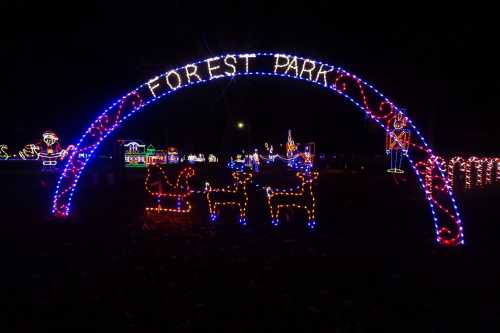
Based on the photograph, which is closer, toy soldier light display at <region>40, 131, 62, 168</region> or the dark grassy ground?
the dark grassy ground

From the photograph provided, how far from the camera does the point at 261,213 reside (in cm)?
961

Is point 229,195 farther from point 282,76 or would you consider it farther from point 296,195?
point 282,76

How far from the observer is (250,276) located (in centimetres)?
497

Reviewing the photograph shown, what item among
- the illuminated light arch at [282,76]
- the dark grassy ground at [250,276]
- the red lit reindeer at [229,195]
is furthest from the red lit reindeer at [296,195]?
the illuminated light arch at [282,76]

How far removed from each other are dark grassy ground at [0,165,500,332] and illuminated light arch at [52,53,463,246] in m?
0.60

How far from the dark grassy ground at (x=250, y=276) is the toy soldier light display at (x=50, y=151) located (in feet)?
75.5

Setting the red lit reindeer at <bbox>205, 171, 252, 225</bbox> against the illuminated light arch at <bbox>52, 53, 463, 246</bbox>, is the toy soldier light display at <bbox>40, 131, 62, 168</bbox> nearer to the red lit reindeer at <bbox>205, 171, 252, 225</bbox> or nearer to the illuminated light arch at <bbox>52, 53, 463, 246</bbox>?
the illuminated light arch at <bbox>52, 53, 463, 246</bbox>

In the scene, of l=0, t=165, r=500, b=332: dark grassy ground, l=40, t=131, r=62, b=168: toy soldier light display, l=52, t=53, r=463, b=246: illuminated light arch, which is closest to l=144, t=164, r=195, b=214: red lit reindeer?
l=0, t=165, r=500, b=332: dark grassy ground

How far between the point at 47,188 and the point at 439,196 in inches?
638

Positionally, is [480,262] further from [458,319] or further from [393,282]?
[458,319]

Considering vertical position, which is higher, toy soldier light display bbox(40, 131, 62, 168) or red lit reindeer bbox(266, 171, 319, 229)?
toy soldier light display bbox(40, 131, 62, 168)

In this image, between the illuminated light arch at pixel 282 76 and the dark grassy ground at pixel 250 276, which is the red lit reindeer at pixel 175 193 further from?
the illuminated light arch at pixel 282 76

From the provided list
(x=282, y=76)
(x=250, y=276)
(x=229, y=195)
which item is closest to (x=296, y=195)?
(x=229, y=195)

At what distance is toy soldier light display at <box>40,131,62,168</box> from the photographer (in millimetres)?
29375
